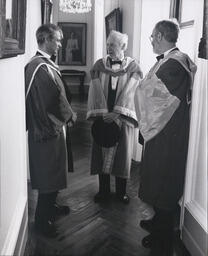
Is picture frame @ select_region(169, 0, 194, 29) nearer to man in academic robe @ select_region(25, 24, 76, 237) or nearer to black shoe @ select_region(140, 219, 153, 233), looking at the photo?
man in academic robe @ select_region(25, 24, 76, 237)

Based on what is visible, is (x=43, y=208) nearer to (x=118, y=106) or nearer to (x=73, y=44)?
(x=118, y=106)

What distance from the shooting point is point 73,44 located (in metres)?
12.7

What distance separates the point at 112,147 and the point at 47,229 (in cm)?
108

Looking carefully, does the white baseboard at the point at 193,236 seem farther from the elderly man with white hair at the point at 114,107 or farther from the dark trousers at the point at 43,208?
the dark trousers at the point at 43,208

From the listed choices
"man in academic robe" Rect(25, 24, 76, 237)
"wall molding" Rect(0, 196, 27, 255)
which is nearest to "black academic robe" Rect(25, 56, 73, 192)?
"man in academic robe" Rect(25, 24, 76, 237)

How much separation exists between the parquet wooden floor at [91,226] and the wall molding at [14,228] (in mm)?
345

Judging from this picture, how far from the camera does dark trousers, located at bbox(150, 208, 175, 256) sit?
9.63 ft

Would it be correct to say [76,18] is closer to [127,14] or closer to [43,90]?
[127,14]

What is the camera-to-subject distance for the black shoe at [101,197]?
3.88 m

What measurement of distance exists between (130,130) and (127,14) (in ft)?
7.71

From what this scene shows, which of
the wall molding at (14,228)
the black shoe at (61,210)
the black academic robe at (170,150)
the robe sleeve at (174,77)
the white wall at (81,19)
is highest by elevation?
the white wall at (81,19)

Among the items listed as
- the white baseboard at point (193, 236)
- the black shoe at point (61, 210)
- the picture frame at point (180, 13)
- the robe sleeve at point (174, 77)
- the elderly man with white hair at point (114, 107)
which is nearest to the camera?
the white baseboard at point (193, 236)

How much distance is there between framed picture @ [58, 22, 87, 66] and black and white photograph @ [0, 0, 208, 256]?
895cm

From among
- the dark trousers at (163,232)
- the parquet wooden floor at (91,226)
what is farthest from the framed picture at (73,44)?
the dark trousers at (163,232)
